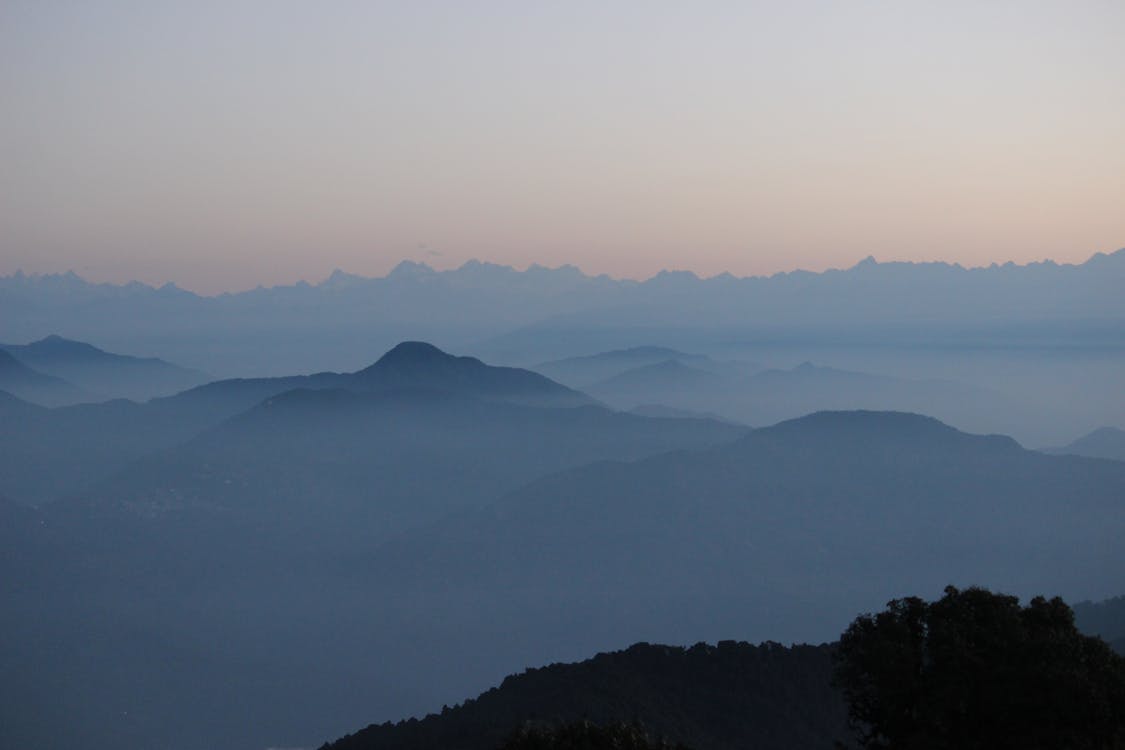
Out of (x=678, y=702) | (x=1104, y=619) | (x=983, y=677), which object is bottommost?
(x=1104, y=619)

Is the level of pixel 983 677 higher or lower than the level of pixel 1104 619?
higher

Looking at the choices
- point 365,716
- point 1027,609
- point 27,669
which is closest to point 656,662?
point 1027,609

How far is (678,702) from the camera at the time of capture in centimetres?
6159

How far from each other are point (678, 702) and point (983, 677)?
3531 centimetres

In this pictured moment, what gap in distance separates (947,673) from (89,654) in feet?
631

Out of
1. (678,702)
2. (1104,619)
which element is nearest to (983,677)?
(678,702)

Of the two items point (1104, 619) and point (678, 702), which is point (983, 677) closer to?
point (678, 702)

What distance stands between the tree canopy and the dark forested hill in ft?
87.2

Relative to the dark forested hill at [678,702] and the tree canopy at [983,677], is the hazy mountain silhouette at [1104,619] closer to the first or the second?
the dark forested hill at [678,702]

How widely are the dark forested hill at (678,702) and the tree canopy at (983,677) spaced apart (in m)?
26.6

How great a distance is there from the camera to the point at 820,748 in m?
58.1

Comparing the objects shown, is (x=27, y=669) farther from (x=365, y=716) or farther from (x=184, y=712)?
(x=365, y=716)

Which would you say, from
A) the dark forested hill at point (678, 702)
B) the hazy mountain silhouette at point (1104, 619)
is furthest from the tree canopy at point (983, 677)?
the hazy mountain silhouette at point (1104, 619)

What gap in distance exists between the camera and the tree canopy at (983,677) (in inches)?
1085
